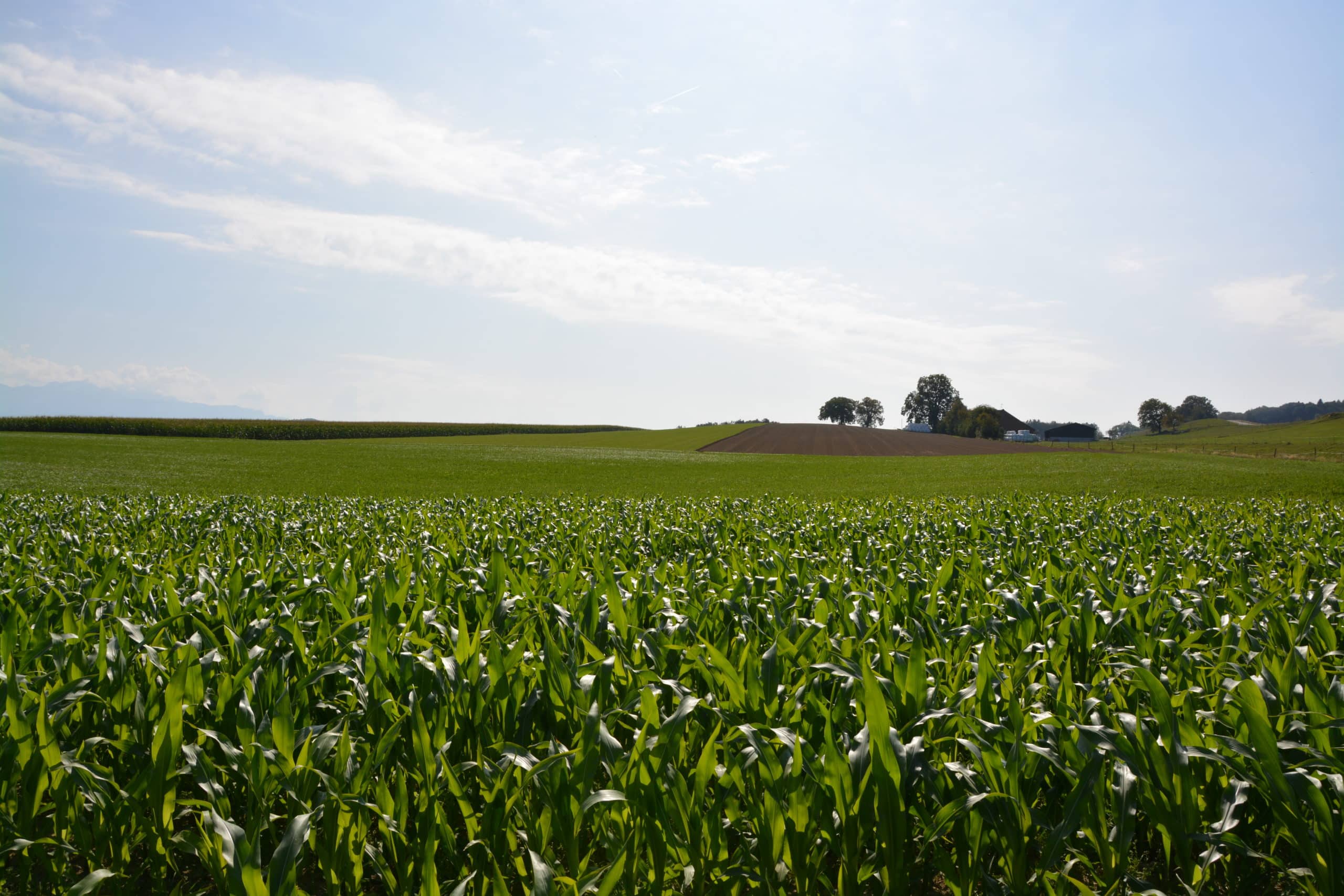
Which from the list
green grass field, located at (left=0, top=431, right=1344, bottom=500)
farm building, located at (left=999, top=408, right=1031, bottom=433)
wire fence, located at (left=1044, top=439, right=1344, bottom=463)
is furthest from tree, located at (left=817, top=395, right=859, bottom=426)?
green grass field, located at (left=0, top=431, right=1344, bottom=500)

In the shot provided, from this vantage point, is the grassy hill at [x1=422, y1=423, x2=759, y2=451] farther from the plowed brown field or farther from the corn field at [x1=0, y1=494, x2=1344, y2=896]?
the corn field at [x1=0, y1=494, x2=1344, y2=896]

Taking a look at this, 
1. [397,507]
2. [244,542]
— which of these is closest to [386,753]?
[244,542]

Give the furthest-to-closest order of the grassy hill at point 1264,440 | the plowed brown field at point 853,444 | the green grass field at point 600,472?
1. the plowed brown field at point 853,444
2. the grassy hill at point 1264,440
3. the green grass field at point 600,472

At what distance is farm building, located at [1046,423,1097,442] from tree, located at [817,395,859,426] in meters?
46.6

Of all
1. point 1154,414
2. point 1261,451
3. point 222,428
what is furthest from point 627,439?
point 1154,414

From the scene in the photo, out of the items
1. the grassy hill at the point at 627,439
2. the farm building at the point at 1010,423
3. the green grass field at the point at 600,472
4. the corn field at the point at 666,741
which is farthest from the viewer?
the farm building at the point at 1010,423

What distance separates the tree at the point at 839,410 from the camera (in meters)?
188

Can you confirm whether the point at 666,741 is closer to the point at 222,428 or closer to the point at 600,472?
the point at 600,472

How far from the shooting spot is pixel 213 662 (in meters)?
4.11

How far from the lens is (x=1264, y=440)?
4902 inches

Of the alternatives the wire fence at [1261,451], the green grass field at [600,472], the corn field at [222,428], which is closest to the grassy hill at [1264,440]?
the wire fence at [1261,451]

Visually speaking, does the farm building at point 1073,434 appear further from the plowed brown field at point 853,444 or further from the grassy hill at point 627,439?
the grassy hill at point 627,439

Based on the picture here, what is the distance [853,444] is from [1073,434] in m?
114

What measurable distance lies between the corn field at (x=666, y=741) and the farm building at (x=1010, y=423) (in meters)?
168
